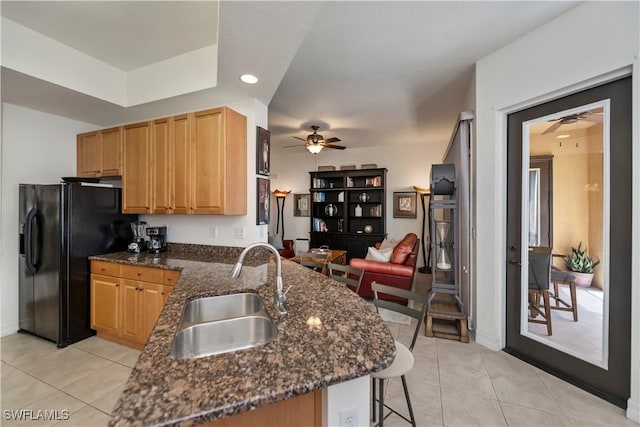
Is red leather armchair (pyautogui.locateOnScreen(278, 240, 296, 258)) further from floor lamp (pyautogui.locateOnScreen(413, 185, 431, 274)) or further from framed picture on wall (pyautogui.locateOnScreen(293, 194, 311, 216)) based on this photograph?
floor lamp (pyautogui.locateOnScreen(413, 185, 431, 274))

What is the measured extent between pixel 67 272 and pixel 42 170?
136 cm

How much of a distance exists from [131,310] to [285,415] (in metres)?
2.45

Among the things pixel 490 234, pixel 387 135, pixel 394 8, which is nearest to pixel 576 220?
pixel 490 234

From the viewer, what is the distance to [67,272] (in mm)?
2650

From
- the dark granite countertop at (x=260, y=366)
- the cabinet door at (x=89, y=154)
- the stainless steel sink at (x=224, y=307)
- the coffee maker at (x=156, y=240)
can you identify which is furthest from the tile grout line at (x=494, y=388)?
the cabinet door at (x=89, y=154)

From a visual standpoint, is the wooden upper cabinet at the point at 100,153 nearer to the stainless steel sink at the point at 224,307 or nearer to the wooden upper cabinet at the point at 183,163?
the wooden upper cabinet at the point at 183,163

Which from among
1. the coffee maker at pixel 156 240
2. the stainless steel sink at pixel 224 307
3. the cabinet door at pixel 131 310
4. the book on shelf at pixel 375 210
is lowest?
the cabinet door at pixel 131 310

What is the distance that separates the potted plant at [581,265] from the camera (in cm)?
204

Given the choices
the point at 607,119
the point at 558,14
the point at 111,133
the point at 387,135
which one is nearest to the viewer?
the point at 607,119

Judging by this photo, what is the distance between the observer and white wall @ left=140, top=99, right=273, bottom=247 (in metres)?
2.77

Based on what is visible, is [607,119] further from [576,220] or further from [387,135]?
[387,135]

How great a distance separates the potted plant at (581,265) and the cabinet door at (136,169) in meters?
3.90

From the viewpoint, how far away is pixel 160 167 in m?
2.83

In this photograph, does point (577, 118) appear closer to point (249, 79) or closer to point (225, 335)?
point (249, 79)
